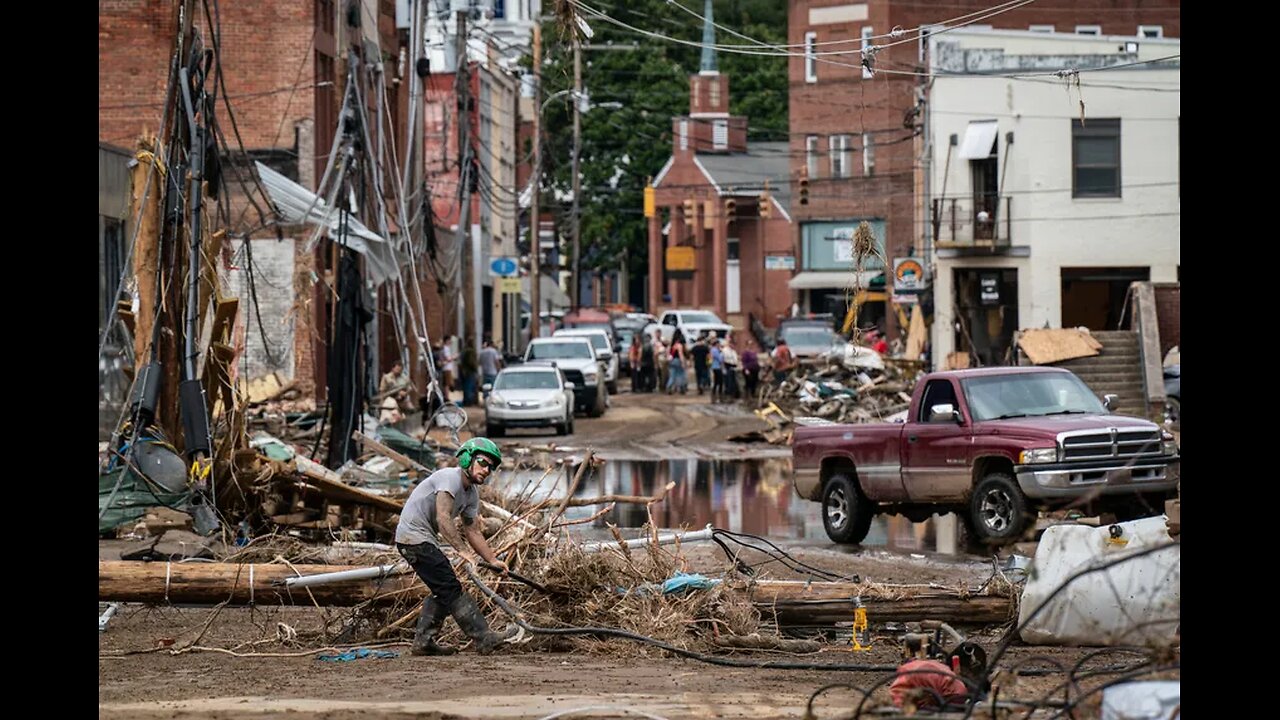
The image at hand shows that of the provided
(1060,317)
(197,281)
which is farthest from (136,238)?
(1060,317)

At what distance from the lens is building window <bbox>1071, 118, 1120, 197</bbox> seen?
43.4 m

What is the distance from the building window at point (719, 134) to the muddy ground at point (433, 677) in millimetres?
71784

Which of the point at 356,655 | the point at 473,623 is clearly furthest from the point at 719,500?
the point at 473,623

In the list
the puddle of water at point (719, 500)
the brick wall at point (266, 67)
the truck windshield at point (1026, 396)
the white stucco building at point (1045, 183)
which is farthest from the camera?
the white stucco building at point (1045, 183)

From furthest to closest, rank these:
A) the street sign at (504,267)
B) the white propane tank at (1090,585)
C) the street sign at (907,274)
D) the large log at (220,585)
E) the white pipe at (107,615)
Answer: the street sign at (504,267) → the street sign at (907,274) → the white pipe at (107,615) → the large log at (220,585) → the white propane tank at (1090,585)

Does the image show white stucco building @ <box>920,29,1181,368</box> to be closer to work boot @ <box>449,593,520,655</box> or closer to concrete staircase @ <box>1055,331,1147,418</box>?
concrete staircase @ <box>1055,331,1147,418</box>

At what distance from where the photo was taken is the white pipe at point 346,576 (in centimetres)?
1356

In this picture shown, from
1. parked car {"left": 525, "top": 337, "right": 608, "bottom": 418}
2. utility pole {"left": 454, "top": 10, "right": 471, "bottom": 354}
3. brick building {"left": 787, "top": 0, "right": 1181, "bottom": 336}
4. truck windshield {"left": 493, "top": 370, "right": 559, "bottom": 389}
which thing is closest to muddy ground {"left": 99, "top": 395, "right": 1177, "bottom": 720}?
truck windshield {"left": 493, "top": 370, "right": 559, "bottom": 389}

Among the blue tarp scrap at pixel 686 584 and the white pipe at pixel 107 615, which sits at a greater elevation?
the blue tarp scrap at pixel 686 584

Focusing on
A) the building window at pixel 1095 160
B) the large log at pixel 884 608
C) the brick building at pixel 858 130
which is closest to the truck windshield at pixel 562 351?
the building window at pixel 1095 160

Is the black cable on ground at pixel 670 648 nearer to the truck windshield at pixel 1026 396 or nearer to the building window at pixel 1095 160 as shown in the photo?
the truck windshield at pixel 1026 396

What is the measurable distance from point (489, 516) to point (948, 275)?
→ 33.1m

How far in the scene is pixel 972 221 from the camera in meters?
46.1
